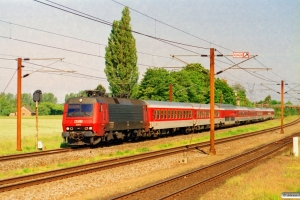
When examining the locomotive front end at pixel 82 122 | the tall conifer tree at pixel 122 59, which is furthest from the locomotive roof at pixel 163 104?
the tall conifer tree at pixel 122 59

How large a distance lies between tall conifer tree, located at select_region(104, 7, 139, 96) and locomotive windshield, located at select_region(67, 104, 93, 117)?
3796 cm

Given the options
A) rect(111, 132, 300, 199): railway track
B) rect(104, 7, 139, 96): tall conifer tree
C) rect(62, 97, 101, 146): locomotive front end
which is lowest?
rect(111, 132, 300, 199): railway track

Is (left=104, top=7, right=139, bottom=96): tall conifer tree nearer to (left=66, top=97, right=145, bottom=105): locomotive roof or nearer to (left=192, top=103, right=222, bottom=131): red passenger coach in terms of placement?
(left=192, top=103, right=222, bottom=131): red passenger coach

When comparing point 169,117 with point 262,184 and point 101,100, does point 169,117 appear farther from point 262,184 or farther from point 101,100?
point 262,184

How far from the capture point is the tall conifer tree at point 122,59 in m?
70.4

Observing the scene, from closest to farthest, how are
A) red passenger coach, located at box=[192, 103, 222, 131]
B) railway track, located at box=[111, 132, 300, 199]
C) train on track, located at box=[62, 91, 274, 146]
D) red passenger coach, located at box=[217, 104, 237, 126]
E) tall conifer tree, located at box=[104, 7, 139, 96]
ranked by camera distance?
railway track, located at box=[111, 132, 300, 199], train on track, located at box=[62, 91, 274, 146], red passenger coach, located at box=[192, 103, 222, 131], red passenger coach, located at box=[217, 104, 237, 126], tall conifer tree, located at box=[104, 7, 139, 96]

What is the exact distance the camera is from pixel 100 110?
31297 millimetres

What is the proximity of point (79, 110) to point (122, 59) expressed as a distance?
40.9m

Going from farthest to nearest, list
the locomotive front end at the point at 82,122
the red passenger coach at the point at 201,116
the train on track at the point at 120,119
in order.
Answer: the red passenger coach at the point at 201,116 < the train on track at the point at 120,119 < the locomotive front end at the point at 82,122

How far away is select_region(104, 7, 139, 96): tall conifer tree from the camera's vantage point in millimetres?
70375

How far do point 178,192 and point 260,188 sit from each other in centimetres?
285

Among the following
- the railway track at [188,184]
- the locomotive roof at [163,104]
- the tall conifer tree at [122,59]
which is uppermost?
the tall conifer tree at [122,59]

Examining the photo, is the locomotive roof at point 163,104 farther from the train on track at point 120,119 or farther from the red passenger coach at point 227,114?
the red passenger coach at point 227,114

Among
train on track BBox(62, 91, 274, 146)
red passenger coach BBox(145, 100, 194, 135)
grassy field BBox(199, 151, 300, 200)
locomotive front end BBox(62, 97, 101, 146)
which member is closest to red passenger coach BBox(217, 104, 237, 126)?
train on track BBox(62, 91, 274, 146)
